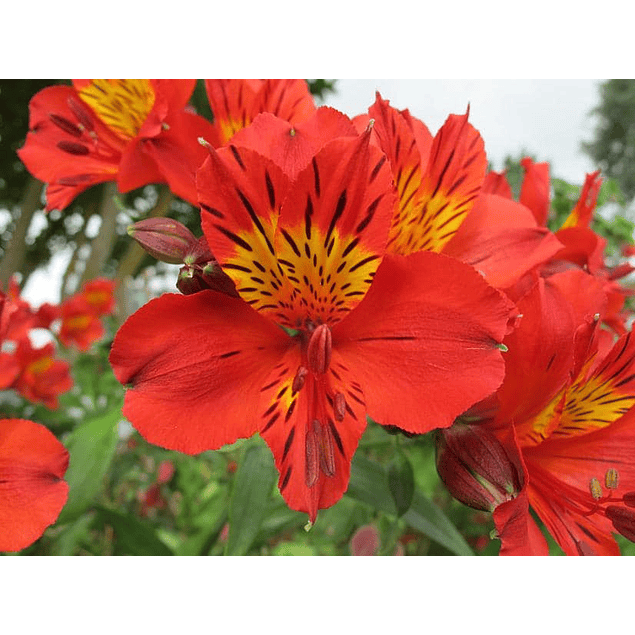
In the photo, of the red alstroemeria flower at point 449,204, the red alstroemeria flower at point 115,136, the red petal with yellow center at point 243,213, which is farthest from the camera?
the red alstroemeria flower at point 115,136

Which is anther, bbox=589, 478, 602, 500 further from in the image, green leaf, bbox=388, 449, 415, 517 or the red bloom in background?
green leaf, bbox=388, 449, 415, 517

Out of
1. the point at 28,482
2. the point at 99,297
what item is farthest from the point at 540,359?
the point at 99,297

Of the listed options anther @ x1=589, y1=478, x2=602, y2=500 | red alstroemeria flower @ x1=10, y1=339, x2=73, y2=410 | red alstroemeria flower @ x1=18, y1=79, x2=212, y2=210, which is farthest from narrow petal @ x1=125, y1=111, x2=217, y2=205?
red alstroemeria flower @ x1=10, y1=339, x2=73, y2=410

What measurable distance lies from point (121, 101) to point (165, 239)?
A: 11.1 inches

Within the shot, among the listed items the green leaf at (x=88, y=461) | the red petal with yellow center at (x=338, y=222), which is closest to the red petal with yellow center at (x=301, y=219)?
the red petal with yellow center at (x=338, y=222)

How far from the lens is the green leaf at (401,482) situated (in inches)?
26.0

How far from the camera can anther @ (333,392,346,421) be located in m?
0.44

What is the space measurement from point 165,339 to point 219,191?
0.12 meters

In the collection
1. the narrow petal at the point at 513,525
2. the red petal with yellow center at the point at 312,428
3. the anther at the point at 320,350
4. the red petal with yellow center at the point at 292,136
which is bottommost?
the narrow petal at the point at 513,525

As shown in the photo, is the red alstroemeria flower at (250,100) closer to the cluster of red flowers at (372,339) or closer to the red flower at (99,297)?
the cluster of red flowers at (372,339)

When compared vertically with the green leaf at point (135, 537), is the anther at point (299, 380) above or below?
above

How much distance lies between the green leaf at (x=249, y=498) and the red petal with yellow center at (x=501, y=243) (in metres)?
0.36

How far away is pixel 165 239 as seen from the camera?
53cm

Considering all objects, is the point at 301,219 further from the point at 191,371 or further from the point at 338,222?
the point at 191,371
